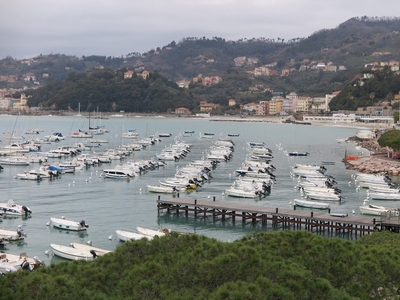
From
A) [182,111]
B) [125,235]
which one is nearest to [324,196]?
[125,235]

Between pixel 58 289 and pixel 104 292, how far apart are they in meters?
1.19

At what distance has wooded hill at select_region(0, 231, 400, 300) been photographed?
11562 millimetres

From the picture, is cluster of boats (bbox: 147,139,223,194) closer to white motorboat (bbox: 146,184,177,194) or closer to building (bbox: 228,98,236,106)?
white motorboat (bbox: 146,184,177,194)

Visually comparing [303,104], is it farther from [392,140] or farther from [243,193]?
[243,193]

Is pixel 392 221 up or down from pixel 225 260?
down

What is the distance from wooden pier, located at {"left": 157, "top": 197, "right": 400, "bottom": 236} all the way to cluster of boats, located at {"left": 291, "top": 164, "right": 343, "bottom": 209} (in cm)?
421

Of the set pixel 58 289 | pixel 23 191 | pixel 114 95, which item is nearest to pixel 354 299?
pixel 58 289

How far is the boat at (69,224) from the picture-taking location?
92.2ft

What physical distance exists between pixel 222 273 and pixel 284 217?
17.9 meters

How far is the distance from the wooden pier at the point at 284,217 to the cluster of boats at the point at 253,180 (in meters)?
5.64

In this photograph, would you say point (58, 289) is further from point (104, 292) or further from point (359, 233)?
point (359, 233)

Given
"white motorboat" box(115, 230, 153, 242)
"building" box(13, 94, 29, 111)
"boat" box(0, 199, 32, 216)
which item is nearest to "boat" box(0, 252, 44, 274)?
"white motorboat" box(115, 230, 153, 242)

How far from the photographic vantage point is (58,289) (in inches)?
451

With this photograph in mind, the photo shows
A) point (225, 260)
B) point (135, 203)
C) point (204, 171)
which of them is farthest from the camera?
point (204, 171)
